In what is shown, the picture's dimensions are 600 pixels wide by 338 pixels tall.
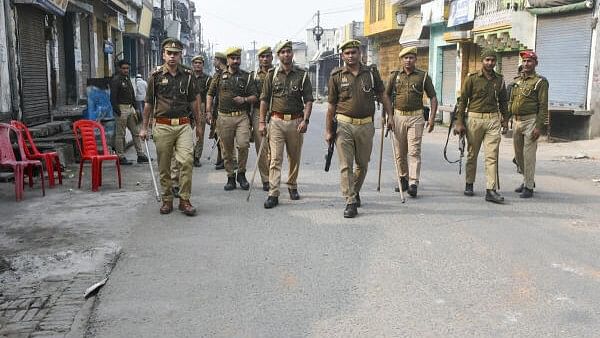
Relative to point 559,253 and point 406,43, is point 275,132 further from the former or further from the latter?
point 406,43

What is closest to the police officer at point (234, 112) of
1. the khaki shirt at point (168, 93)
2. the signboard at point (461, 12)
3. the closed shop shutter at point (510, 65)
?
the khaki shirt at point (168, 93)

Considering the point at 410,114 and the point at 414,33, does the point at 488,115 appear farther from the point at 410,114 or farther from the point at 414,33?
the point at 414,33

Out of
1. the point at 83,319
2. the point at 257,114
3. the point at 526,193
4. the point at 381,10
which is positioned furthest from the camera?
the point at 381,10

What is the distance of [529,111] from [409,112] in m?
1.61

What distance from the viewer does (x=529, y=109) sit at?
8.30 meters

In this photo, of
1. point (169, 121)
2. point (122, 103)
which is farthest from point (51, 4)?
point (169, 121)

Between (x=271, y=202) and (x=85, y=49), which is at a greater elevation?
(x=85, y=49)

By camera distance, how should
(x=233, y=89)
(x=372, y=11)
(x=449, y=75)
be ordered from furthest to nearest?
(x=372, y=11)
(x=449, y=75)
(x=233, y=89)

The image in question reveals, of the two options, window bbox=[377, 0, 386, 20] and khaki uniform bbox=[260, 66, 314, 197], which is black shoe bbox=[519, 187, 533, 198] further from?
window bbox=[377, 0, 386, 20]

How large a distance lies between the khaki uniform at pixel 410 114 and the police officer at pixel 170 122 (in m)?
2.76

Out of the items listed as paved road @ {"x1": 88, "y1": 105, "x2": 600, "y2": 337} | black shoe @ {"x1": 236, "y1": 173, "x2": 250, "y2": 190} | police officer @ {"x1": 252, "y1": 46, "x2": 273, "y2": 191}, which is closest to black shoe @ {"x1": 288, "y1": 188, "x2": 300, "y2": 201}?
paved road @ {"x1": 88, "y1": 105, "x2": 600, "y2": 337}

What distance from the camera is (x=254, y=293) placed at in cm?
456

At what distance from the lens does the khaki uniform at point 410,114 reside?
8250 mm

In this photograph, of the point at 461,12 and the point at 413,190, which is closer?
the point at 413,190
